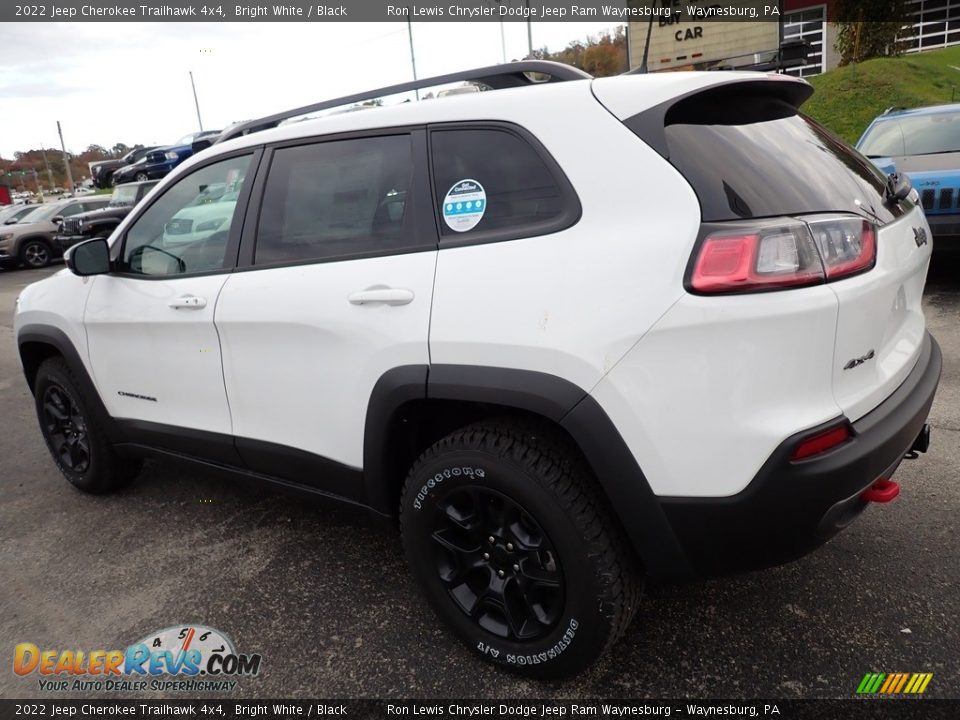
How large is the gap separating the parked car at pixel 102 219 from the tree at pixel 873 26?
66.6 feet

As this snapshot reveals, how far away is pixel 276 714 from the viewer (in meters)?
2.25

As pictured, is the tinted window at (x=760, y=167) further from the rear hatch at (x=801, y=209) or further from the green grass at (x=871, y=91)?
the green grass at (x=871, y=91)

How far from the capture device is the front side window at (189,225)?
2.93m

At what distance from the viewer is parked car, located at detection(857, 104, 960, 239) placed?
609 centimetres

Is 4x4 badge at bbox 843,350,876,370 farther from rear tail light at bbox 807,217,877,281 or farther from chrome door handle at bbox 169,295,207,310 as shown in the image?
chrome door handle at bbox 169,295,207,310

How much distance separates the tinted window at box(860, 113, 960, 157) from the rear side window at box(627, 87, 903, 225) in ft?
19.2

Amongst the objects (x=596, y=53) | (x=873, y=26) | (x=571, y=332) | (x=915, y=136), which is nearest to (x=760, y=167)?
(x=571, y=332)

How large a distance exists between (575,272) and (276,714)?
5.42ft

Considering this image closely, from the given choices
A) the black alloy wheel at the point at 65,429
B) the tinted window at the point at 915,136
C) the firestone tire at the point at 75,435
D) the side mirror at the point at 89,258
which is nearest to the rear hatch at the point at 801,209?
the side mirror at the point at 89,258

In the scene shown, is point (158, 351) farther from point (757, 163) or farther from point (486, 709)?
point (757, 163)

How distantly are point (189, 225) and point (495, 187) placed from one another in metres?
1.64

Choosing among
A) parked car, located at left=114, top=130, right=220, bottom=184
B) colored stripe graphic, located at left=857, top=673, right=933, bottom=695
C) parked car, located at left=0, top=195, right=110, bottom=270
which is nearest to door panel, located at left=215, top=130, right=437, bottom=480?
colored stripe graphic, located at left=857, top=673, right=933, bottom=695

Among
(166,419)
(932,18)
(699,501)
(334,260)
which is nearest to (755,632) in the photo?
(699,501)

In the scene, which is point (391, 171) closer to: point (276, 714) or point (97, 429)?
point (276, 714)
